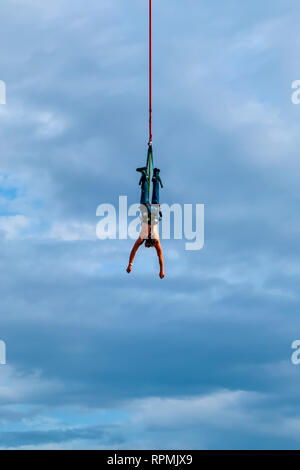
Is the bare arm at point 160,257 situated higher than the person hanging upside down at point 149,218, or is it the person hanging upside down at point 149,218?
the person hanging upside down at point 149,218

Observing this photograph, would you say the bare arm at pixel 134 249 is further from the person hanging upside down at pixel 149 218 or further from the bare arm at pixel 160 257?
the bare arm at pixel 160 257

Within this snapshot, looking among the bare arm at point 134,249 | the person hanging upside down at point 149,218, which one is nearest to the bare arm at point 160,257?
the person hanging upside down at point 149,218

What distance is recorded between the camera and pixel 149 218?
74.9ft

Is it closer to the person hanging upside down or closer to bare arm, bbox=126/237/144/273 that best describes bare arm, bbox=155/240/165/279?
the person hanging upside down

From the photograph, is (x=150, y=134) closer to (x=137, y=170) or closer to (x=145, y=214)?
(x=137, y=170)

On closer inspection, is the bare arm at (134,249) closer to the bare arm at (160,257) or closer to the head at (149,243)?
the head at (149,243)

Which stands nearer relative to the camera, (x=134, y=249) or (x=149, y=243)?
(x=149, y=243)

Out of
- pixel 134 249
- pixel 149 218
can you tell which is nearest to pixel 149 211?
pixel 149 218

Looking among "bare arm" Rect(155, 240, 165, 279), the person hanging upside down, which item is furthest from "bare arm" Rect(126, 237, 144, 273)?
"bare arm" Rect(155, 240, 165, 279)

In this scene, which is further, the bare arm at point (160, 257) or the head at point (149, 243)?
the bare arm at point (160, 257)

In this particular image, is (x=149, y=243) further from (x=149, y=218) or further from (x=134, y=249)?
(x=149, y=218)

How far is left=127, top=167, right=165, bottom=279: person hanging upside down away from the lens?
75.4ft

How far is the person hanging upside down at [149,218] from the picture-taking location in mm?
22969
